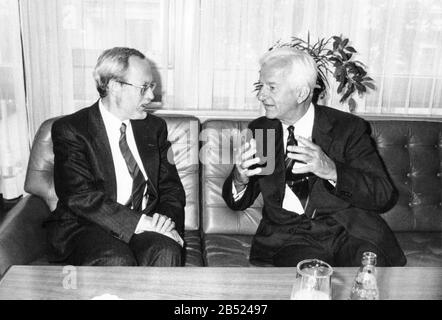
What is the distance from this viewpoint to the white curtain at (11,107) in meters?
2.61

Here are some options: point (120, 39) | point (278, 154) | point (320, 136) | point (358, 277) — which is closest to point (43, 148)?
point (120, 39)

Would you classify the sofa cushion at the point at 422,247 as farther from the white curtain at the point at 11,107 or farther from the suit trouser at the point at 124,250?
the white curtain at the point at 11,107

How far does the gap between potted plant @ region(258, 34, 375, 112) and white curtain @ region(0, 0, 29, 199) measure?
1453 millimetres

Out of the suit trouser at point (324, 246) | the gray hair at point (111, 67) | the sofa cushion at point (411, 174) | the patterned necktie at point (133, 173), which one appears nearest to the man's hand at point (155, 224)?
the patterned necktie at point (133, 173)

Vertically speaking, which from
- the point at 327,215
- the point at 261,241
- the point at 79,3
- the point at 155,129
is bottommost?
the point at 261,241

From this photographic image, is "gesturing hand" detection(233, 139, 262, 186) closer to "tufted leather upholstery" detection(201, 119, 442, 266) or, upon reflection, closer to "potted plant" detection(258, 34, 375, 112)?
"tufted leather upholstery" detection(201, 119, 442, 266)

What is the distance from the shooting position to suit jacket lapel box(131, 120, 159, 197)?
209cm

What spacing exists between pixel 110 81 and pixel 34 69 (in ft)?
2.94

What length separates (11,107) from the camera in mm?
2697

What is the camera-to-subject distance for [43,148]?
226cm

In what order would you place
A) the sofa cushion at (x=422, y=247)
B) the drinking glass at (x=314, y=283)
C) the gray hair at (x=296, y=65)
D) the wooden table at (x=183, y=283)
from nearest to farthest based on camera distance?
the drinking glass at (x=314, y=283)
the wooden table at (x=183, y=283)
the gray hair at (x=296, y=65)
the sofa cushion at (x=422, y=247)

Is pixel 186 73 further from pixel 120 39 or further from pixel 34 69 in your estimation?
pixel 34 69

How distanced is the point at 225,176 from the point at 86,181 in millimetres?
736

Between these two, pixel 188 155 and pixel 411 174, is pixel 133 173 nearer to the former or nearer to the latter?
pixel 188 155
